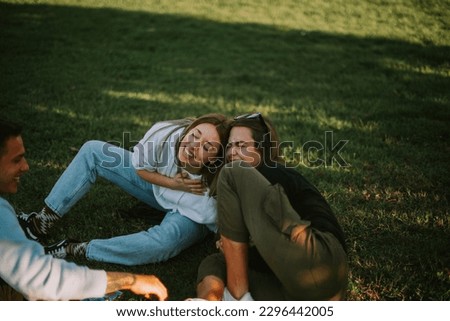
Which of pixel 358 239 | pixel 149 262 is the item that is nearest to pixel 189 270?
pixel 149 262

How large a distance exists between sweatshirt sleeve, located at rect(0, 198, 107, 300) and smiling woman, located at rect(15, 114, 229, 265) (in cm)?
108

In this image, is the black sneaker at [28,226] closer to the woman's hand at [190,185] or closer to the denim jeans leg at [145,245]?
the denim jeans leg at [145,245]

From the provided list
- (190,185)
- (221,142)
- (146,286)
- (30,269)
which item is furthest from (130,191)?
(30,269)

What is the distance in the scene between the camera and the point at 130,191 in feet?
11.2

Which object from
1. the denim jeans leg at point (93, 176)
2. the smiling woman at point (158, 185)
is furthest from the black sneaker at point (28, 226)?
the denim jeans leg at point (93, 176)

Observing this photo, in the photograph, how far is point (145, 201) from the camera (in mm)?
3426

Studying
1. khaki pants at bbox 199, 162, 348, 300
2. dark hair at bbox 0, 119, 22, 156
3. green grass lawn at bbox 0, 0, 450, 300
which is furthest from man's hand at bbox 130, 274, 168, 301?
dark hair at bbox 0, 119, 22, 156

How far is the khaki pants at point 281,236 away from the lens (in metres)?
1.87

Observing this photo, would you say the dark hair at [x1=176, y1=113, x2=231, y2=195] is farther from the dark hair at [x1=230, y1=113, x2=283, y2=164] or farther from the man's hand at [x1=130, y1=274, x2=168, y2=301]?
the man's hand at [x1=130, y1=274, x2=168, y2=301]

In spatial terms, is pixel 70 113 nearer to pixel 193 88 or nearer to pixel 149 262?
pixel 193 88

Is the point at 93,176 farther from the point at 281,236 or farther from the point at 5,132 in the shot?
the point at 281,236

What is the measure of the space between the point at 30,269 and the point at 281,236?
1171 millimetres

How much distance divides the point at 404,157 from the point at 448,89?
1.98 metres

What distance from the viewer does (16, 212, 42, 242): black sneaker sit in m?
3.06
